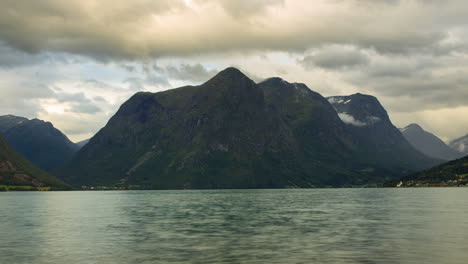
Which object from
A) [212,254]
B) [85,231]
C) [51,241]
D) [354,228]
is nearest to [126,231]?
[85,231]

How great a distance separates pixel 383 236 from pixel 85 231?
50.4 meters

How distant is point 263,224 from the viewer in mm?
88750

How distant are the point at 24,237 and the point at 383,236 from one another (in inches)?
2208

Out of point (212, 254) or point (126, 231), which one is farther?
point (126, 231)

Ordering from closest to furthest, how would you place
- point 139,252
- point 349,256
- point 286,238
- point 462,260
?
point 462,260
point 349,256
point 139,252
point 286,238

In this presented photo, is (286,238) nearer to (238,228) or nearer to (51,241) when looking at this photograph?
(238,228)

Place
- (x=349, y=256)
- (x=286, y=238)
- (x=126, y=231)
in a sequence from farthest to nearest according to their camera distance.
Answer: (x=126, y=231)
(x=286, y=238)
(x=349, y=256)

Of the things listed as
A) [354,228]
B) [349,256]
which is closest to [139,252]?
[349,256]

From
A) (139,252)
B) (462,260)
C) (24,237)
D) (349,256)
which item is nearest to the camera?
(462,260)

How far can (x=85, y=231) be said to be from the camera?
8094cm

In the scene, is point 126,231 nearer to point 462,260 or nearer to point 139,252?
point 139,252

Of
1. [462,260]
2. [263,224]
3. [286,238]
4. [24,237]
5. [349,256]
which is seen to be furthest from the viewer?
[263,224]

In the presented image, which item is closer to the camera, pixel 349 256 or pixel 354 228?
pixel 349 256

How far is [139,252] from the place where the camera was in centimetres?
5581
